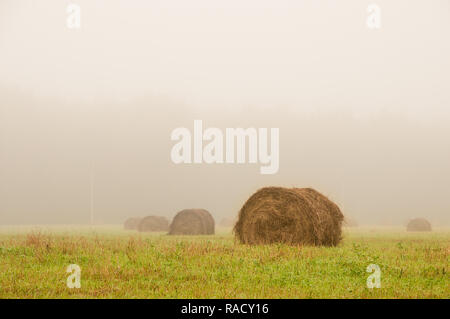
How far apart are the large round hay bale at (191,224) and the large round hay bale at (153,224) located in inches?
322

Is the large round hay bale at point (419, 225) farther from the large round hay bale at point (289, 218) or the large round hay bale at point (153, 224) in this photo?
the large round hay bale at point (289, 218)

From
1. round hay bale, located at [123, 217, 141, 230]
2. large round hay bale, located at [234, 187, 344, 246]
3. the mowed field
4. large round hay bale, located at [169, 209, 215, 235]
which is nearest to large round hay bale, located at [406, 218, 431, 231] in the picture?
large round hay bale, located at [169, 209, 215, 235]

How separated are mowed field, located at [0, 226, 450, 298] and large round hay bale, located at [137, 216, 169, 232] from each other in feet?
70.8

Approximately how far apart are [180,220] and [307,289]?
64.2ft

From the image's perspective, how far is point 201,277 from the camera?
1104 cm

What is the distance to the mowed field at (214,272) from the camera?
9703mm

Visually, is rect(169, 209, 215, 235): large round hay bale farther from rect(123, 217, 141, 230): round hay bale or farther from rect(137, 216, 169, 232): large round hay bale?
rect(123, 217, 141, 230): round hay bale

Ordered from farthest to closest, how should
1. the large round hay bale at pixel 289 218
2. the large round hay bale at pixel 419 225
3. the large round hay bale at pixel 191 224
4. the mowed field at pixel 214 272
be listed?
the large round hay bale at pixel 419 225 < the large round hay bale at pixel 191 224 < the large round hay bale at pixel 289 218 < the mowed field at pixel 214 272

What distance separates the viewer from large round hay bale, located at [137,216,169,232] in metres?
37.2

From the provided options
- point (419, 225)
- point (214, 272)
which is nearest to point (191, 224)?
point (214, 272)

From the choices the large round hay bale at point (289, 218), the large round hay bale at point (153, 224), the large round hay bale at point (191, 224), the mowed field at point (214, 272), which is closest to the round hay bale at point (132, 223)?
the large round hay bale at point (153, 224)
